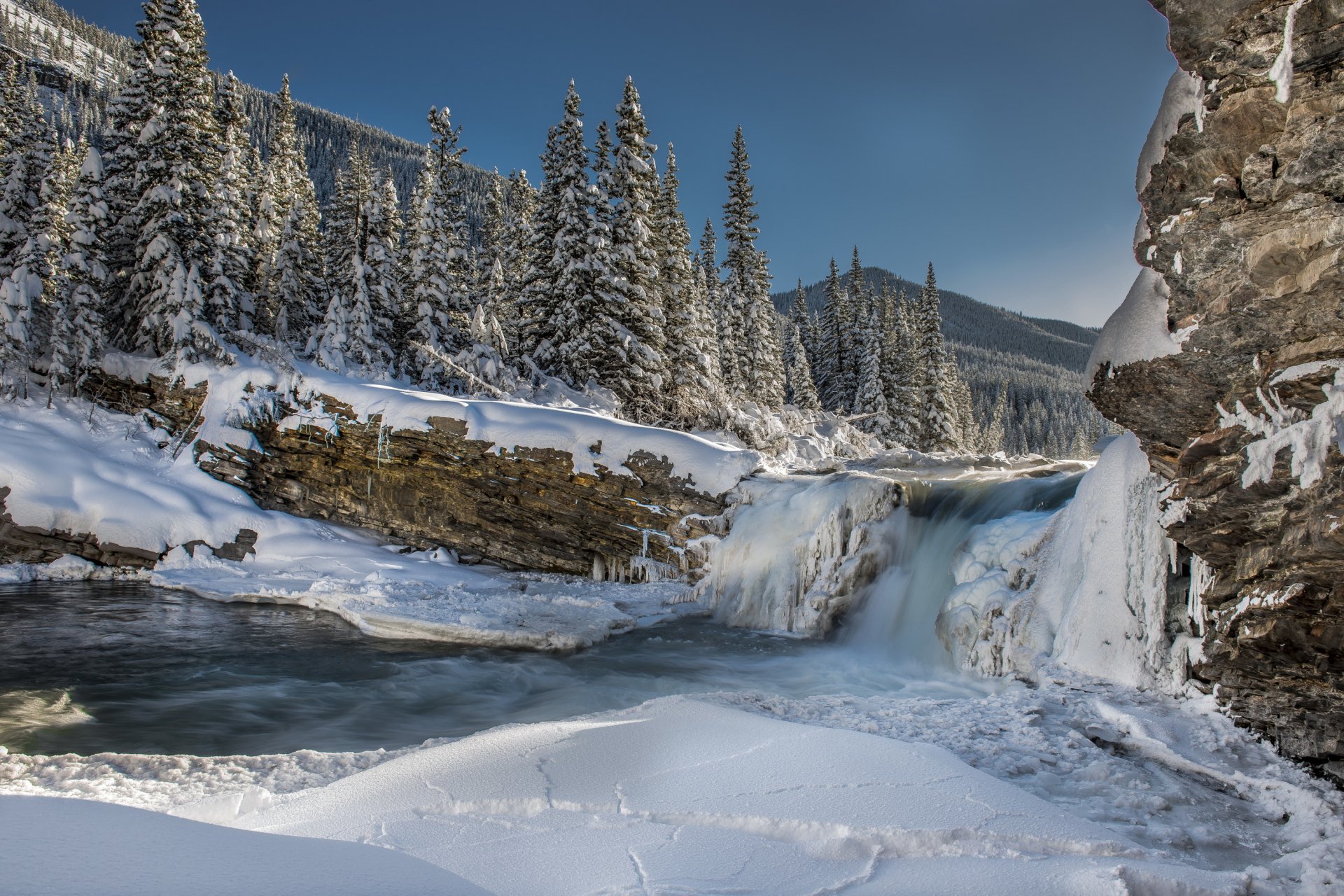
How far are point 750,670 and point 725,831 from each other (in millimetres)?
6408

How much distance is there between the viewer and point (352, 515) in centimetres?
1702

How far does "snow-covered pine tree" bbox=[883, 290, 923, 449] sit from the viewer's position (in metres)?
40.3

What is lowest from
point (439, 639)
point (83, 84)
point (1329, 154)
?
point (439, 639)

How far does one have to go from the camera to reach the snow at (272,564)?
1199cm

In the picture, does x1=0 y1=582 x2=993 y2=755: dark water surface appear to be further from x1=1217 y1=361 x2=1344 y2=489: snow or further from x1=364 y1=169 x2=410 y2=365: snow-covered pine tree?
x1=364 y1=169 x2=410 y2=365: snow-covered pine tree

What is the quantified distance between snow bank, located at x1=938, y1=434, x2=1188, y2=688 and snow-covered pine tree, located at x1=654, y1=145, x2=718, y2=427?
48.7ft

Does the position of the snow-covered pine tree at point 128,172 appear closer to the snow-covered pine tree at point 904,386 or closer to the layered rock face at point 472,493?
the layered rock face at point 472,493

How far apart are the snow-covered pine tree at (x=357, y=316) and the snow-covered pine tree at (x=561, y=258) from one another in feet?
17.6

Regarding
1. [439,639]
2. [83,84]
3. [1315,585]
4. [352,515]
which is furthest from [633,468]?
[83,84]

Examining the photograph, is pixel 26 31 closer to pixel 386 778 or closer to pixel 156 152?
pixel 156 152

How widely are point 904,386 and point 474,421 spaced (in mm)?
31727

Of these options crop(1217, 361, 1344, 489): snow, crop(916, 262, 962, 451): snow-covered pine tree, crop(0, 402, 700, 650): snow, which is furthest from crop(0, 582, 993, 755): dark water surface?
crop(916, 262, 962, 451): snow-covered pine tree

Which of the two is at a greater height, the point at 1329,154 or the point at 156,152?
the point at 156,152

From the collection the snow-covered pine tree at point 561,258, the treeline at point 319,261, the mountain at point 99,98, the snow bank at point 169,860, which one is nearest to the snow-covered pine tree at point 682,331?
the treeline at point 319,261
